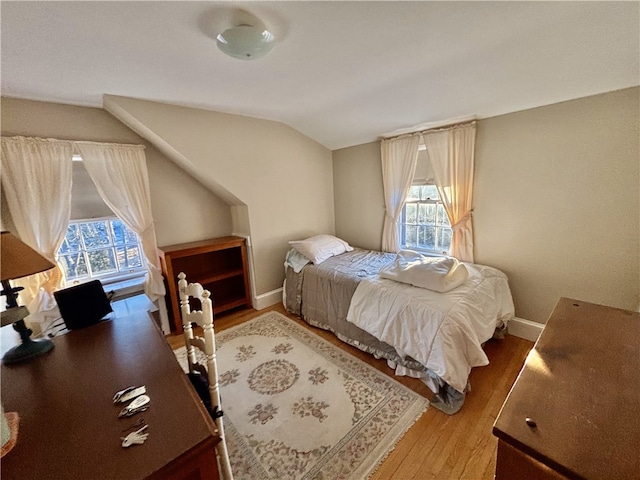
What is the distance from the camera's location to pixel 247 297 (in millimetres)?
3191

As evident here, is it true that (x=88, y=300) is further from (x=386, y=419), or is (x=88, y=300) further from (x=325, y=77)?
(x=325, y=77)

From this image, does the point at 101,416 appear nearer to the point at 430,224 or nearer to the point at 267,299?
the point at 267,299

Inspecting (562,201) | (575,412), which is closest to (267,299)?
(575,412)

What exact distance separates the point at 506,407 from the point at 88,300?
2.05m

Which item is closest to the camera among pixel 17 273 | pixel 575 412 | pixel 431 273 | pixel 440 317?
pixel 575 412

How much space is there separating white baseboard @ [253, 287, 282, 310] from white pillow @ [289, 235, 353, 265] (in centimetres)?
72

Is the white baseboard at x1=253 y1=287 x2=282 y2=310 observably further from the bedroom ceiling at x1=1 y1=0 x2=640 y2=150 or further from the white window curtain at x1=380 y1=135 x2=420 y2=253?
the bedroom ceiling at x1=1 y1=0 x2=640 y2=150

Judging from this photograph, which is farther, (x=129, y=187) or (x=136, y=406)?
(x=129, y=187)

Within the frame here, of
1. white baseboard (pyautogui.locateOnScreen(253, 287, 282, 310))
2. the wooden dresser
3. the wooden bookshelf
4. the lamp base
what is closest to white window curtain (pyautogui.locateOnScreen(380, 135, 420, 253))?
white baseboard (pyautogui.locateOnScreen(253, 287, 282, 310))

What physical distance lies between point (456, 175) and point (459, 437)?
2.13 m

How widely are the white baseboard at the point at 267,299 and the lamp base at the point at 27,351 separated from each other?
6.78 ft

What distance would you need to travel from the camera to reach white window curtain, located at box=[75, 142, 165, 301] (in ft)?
7.51

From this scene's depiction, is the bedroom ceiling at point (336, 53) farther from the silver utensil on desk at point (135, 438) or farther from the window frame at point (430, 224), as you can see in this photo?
the silver utensil on desk at point (135, 438)

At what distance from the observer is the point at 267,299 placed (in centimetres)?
327
